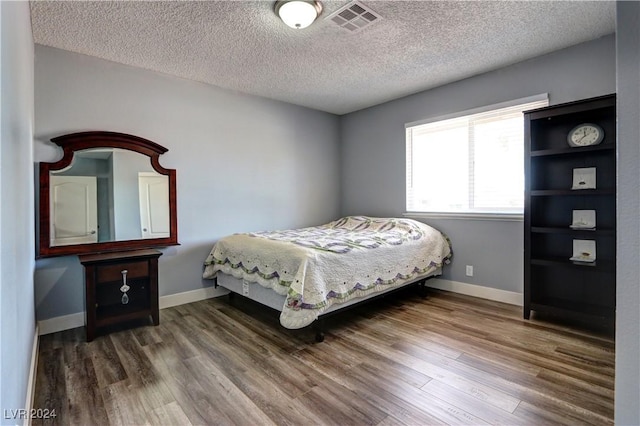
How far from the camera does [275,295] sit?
2662 mm

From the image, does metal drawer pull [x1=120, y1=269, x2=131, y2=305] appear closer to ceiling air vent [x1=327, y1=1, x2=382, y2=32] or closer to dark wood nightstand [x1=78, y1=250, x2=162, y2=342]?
dark wood nightstand [x1=78, y1=250, x2=162, y2=342]

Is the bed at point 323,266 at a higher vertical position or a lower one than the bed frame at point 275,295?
higher

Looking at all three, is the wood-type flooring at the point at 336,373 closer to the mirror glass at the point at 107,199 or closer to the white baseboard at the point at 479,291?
the white baseboard at the point at 479,291

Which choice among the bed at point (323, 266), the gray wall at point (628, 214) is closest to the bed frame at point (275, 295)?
the bed at point (323, 266)

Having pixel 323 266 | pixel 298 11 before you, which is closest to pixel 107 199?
pixel 323 266

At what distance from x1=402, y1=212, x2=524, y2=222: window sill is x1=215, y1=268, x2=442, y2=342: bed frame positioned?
0.64 meters

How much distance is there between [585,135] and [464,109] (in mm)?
1187

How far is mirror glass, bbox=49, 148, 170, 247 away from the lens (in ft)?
9.02

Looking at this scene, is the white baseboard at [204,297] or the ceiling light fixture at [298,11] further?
the white baseboard at [204,297]

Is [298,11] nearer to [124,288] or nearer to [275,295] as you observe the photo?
[275,295]

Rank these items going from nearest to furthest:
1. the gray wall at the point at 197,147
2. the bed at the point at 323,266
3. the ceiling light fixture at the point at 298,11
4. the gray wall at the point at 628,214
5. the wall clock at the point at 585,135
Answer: the gray wall at the point at 628,214 < the ceiling light fixture at the point at 298,11 < the bed at the point at 323,266 < the wall clock at the point at 585,135 < the gray wall at the point at 197,147

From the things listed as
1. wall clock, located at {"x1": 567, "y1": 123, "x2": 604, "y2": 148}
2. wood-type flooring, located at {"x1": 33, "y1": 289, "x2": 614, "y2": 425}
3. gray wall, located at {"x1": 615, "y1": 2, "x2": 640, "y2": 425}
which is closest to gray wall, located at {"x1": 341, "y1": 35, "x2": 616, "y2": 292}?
wall clock, located at {"x1": 567, "y1": 123, "x2": 604, "y2": 148}

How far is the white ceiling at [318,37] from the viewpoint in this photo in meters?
2.22

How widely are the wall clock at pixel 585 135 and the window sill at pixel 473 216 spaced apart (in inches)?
31.1
